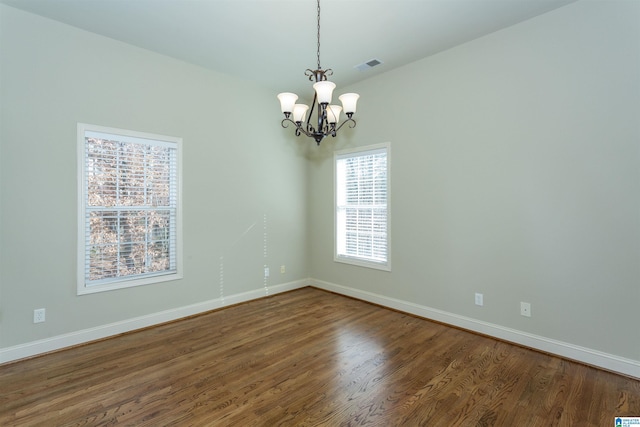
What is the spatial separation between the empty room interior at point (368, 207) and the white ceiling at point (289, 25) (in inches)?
1.1

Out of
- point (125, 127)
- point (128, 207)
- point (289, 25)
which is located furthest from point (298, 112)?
point (128, 207)

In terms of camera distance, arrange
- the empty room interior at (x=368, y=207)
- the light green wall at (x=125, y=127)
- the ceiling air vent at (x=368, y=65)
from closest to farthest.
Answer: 1. the empty room interior at (x=368, y=207)
2. the light green wall at (x=125, y=127)
3. the ceiling air vent at (x=368, y=65)

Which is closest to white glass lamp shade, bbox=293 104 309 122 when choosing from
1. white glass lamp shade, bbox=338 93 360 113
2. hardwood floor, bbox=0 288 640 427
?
white glass lamp shade, bbox=338 93 360 113

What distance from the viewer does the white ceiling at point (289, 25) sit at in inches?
107

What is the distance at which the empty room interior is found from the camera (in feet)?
7.64

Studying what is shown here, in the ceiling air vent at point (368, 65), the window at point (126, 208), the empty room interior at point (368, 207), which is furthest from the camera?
the ceiling air vent at point (368, 65)

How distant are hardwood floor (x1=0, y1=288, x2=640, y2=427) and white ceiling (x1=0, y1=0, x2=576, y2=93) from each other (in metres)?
3.11

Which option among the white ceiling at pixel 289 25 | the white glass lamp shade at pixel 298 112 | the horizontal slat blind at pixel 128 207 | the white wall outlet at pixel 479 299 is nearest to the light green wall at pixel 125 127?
the horizontal slat blind at pixel 128 207

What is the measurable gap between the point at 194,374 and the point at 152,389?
31 cm

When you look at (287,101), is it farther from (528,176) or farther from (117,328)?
(117,328)

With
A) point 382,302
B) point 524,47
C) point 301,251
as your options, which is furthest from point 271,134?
point 524,47

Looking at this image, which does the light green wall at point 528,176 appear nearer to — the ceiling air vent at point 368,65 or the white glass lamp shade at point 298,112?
the ceiling air vent at point 368,65

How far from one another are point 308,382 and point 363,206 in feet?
8.52

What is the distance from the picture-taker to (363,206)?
444cm
